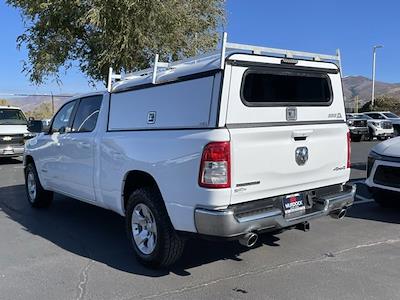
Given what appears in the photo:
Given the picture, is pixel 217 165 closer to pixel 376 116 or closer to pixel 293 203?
pixel 293 203

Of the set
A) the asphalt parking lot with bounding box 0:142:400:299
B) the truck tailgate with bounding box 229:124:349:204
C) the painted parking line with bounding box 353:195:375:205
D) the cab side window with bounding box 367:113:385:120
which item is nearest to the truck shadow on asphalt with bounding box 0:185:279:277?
the asphalt parking lot with bounding box 0:142:400:299

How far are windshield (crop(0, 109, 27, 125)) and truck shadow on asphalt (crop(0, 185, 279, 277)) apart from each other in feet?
28.1

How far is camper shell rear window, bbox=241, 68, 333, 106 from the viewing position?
4805 millimetres

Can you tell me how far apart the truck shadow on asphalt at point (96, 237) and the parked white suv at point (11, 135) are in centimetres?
761

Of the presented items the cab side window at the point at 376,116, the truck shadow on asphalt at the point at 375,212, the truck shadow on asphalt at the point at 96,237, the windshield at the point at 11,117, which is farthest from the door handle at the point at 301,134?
the cab side window at the point at 376,116

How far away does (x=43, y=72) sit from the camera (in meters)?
17.7

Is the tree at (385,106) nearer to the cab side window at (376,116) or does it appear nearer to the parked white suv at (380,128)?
the cab side window at (376,116)

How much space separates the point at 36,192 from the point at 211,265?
13.9 ft

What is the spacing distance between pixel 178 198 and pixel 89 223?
306 cm

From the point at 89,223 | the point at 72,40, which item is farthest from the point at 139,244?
the point at 72,40

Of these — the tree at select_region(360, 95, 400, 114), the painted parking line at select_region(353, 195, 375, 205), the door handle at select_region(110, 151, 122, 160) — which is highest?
the tree at select_region(360, 95, 400, 114)

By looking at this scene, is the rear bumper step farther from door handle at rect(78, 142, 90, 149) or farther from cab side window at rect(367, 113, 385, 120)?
cab side window at rect(367, 113, 385, 120)

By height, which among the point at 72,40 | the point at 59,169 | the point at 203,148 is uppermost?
the point at 72,40

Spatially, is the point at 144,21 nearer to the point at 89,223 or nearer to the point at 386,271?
the point at 89,223
